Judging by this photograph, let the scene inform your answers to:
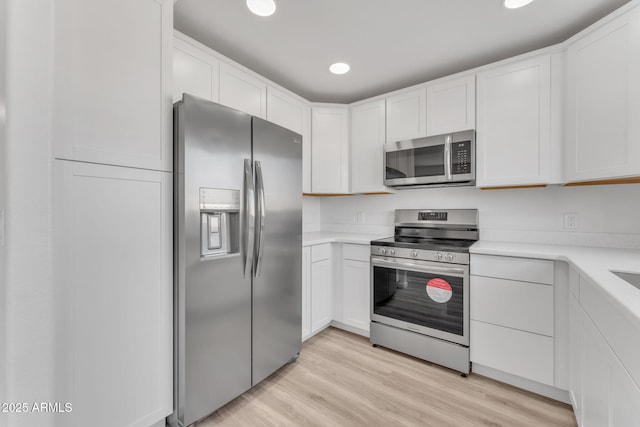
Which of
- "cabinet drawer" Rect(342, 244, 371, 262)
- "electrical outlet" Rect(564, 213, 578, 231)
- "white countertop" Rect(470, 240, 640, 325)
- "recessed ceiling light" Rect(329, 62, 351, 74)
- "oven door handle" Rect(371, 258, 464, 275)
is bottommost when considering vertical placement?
"oven door handle" Rect(371, 258, 464, 275)

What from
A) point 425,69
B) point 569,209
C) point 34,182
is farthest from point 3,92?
point 569,209

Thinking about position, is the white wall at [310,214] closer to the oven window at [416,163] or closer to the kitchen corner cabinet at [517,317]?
the oven window at [416,163]

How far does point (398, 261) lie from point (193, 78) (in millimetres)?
2114

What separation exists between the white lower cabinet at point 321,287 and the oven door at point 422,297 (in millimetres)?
451

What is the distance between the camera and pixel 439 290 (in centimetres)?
216

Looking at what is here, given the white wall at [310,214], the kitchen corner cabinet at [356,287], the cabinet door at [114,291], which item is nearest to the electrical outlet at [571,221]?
the kitchen corner cabinet at [356,287]

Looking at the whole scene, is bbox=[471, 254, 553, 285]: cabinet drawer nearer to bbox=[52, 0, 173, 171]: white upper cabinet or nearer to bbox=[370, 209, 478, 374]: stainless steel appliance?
bbox=[370, 209, 478, 374]: stainless steel appliance

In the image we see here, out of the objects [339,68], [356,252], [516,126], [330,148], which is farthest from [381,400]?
[339,68]

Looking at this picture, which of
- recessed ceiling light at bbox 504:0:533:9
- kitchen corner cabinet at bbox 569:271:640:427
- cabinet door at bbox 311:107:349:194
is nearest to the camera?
kitchen corner cabinet at bbox 569:271:640:427

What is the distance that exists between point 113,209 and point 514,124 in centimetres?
271

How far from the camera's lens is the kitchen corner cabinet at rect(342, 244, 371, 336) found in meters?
2.59

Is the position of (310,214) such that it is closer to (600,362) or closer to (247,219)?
(247,219)

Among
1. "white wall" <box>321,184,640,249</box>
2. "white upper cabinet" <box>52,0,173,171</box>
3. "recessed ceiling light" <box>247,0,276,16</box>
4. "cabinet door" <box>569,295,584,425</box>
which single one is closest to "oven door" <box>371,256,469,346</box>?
"cabinet door" <box>569,295,584,425</box>

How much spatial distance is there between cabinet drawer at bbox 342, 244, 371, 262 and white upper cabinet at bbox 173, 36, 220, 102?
5.68ft
